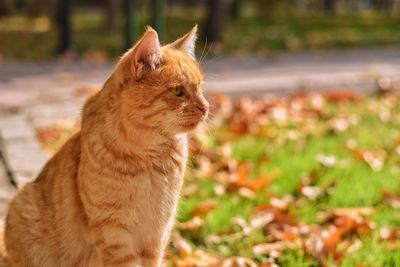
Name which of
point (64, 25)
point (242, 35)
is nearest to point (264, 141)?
point (64, 25)

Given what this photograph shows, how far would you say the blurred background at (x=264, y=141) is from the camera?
3439 millimetres

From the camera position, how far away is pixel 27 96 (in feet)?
20.7

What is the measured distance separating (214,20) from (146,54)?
28.1ft

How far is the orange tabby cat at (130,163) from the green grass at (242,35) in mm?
6812

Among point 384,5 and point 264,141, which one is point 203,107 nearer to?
point 264,141

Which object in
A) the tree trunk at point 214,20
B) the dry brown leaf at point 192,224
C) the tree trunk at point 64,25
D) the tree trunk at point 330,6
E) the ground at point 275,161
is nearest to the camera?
the ground at point 275,161

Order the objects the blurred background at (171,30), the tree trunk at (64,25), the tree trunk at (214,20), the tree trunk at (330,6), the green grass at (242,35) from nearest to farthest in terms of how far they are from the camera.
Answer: the tree trunk at (64,25) → the blurred background at (171,30) → the green grass at (242,35) → the tree trunk at (214,20) → the tree trunk at (330,6)

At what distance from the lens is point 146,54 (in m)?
2.49

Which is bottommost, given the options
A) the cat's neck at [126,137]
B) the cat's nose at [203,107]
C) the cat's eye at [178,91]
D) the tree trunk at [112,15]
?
the tree trunk at [112,15]

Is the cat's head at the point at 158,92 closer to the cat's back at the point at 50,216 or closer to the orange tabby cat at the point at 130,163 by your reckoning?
the orange tabby cat at the point at 130,163

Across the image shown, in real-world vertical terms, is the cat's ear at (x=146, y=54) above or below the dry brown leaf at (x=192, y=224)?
above

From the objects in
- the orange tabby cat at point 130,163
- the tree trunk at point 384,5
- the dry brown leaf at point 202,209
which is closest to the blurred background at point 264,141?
the dry brown leaf at point 202,209

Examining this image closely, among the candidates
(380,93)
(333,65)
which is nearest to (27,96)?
(380,93)

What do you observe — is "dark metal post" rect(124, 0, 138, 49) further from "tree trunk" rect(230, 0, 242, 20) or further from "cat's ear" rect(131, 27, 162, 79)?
"tree trunk" rect(230, 0, 242, 20)
